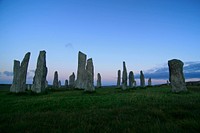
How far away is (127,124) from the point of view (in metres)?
4.38

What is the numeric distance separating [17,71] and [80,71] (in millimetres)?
9289

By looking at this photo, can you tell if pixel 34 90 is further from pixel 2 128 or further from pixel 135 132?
pixel 135 132

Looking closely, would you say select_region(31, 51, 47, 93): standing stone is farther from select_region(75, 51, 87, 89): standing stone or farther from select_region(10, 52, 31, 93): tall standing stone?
select_region(75, 51, 87, 89): standing stone

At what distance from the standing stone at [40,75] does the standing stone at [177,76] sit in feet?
46.6

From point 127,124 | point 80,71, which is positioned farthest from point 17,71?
point 127,124

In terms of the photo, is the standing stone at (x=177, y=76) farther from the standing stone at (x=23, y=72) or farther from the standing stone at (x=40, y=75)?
the standing stone at (x=23, y=72)

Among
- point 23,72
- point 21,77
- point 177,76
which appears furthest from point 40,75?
point 177,76

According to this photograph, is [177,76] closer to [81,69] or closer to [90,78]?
[90,78]

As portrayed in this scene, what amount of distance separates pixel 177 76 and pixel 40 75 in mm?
14992

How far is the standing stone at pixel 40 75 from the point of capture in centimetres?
1872

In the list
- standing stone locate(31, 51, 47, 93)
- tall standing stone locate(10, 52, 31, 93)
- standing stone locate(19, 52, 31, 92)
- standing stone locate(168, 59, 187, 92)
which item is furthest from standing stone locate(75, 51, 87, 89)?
standing stone locate(168, 59, 187, 92)

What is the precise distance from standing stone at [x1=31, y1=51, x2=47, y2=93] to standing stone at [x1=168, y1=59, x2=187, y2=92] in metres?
14.2

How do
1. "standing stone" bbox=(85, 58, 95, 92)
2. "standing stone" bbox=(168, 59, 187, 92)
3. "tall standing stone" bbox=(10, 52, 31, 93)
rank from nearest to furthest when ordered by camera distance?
"standing stone" bbox=(168, 59, 187, 92) → "tall standing stone" bbox=(10, 52, 31, 93) → "standing stone" bbox=(85, 58, 95, 92)

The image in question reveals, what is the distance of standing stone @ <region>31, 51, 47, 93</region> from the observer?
1872 centimetres
